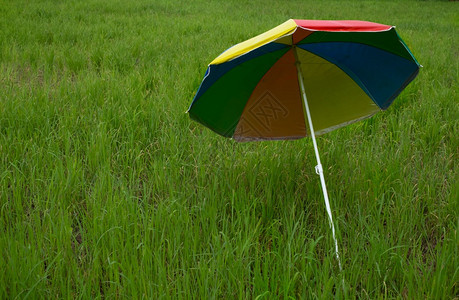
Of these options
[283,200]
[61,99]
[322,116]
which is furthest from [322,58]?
[61,99]

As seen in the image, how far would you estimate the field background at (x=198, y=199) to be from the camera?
1274 mm

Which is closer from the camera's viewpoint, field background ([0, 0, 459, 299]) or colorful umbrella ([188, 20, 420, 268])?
field background ([0, 0, 459, 299])

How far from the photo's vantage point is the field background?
4.18 ft

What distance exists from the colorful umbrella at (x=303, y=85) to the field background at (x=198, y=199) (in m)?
0.28

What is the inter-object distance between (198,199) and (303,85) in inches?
29.9

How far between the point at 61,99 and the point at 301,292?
96.7 inches

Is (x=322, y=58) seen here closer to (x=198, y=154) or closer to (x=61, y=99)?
(x=198, y=154)

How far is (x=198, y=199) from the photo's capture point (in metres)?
1.82

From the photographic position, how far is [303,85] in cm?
175

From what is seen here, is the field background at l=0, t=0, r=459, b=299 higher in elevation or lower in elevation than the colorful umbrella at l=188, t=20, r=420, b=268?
lower

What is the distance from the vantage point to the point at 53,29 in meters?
Result: 5.69

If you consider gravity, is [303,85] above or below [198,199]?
above

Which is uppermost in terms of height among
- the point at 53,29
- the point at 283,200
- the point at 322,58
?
the point at 53,29

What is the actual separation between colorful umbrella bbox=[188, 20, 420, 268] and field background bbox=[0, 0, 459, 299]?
0.28 meters
